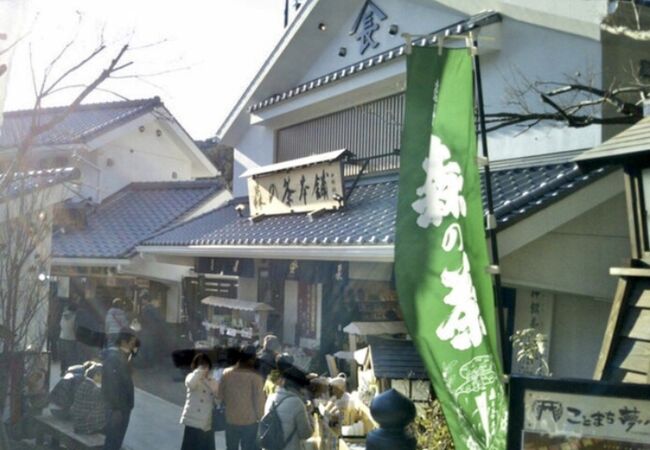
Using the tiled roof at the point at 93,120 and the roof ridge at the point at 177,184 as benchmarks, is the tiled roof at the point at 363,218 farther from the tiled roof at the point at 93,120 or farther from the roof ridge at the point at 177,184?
the roof ridge at the point at 177,184

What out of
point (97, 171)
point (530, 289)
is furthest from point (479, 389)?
point (97, 171)

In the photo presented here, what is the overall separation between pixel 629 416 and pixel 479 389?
81cm

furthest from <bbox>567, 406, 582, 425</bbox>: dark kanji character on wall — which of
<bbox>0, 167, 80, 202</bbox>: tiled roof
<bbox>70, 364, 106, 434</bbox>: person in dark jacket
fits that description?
<bbox>0, 167, 80, 202</bbox>: tiled roof

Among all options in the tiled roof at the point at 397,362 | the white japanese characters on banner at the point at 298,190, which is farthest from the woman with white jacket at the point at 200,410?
the white japanese characters on banner at the point at 298,190

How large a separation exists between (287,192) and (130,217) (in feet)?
22.4

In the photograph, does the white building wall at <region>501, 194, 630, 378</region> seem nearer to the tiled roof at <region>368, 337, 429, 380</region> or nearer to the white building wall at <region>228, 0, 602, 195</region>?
the white building wall at <region>228, 0, 602, 195</region>

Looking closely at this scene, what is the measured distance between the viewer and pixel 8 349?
8.86 meters

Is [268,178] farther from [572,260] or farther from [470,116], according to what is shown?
[470,116]

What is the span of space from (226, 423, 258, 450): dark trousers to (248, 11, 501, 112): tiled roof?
417 cm

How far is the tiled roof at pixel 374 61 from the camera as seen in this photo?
288 inches

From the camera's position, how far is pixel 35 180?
10.0 m

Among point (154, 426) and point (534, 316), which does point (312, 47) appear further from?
point (154, 426)

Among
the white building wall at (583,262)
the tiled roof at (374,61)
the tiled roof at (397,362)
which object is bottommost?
the tiled roof at (397,362)

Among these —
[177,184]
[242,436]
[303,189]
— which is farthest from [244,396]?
[177,184]
